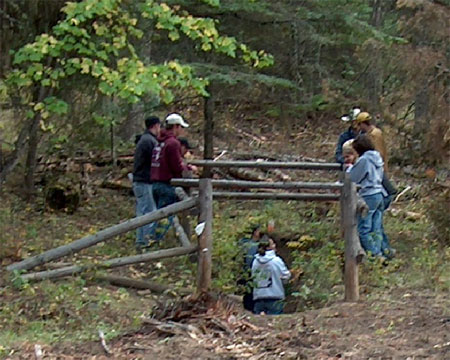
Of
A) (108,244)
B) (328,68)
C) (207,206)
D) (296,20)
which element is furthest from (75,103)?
(328,68)

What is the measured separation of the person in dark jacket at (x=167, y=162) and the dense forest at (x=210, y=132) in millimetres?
375

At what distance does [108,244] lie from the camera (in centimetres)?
1227

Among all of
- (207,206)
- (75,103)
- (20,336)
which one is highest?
(75,103)

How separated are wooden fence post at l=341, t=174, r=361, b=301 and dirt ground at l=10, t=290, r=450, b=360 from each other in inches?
38.4

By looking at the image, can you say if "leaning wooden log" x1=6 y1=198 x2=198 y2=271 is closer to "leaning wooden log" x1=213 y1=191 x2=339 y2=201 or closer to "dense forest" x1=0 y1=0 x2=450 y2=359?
"dense forest" x1=0 y1=0 x2=450 y2=359

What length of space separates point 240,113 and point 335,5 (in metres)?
7.66

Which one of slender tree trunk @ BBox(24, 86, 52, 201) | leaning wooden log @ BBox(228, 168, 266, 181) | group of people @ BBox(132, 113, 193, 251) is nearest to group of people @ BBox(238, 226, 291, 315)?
group of people @ BBox(132, 113, 193, 251)

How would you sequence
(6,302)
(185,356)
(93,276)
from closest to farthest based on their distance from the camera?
(185,356), (6,302), (93,276)

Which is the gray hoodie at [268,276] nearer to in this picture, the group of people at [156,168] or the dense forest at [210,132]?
the dense forest at [210,132]

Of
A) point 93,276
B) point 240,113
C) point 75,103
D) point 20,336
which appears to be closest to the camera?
point 20,336

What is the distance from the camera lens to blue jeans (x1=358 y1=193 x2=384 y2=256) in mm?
10641

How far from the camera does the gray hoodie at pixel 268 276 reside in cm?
1029

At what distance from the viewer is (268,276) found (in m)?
10.3

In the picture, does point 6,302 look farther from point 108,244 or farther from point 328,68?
point 328,68
